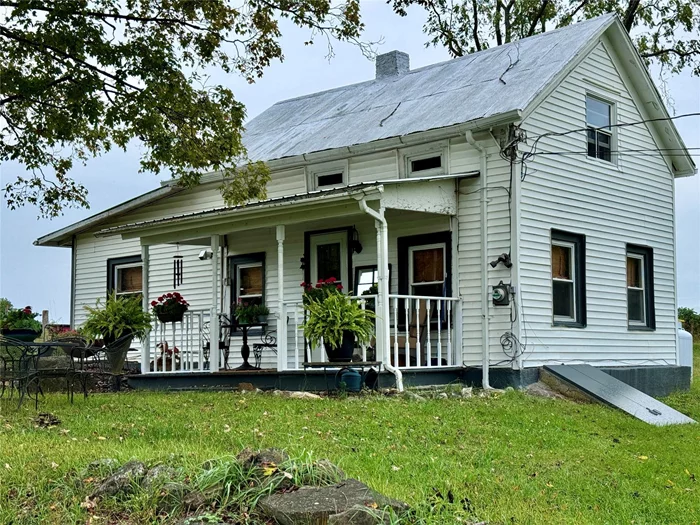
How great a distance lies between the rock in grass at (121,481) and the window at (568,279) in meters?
9.47

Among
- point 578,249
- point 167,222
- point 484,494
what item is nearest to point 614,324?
point 578,249

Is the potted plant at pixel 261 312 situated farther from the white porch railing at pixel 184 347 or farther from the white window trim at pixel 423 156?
the white window trim at pixel 423 156

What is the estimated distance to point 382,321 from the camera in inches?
486

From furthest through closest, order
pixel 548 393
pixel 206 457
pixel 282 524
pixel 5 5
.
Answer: pixel 548 393 < pixel 5 5 < pixel 206 457 < pixel 282 524

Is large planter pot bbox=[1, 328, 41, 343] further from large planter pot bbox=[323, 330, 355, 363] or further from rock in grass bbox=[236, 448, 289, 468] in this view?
rock in grass bbox=[236, 448, 289, 468]

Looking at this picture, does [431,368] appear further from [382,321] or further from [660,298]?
[660,298]

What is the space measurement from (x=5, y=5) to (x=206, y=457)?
8.32 meters

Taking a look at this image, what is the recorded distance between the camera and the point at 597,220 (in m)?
15.3

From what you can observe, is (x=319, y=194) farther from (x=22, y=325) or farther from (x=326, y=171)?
(x=22, y=325)

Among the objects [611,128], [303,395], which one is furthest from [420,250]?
[611,128]

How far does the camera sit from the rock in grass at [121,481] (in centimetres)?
598

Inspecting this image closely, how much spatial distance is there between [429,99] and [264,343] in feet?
17.0

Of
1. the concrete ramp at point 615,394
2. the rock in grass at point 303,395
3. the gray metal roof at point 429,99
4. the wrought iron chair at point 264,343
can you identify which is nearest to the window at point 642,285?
the concrete ramp at point 615,394

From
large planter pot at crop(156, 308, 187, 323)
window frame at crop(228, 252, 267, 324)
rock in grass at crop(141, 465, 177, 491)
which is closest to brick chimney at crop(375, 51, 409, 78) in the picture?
window frame at crop(228, 252, 267, 324)
